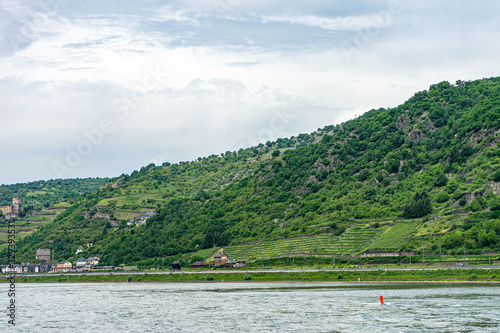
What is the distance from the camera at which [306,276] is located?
135 meters

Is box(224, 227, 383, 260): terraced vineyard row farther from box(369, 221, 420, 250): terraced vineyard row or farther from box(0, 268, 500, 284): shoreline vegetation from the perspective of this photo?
box(0, 268, 500, 284): shoreline vegetation

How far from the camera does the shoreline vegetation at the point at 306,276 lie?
110575 mm

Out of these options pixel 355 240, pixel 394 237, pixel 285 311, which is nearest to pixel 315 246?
pixel 355 240

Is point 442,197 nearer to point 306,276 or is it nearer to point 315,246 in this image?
point 315,246

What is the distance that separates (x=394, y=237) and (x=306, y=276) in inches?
1189

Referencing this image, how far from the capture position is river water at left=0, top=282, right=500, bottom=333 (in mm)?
63619

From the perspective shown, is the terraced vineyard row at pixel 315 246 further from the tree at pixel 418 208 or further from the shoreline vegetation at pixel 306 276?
the shoreline vegetation at pixel 306 276

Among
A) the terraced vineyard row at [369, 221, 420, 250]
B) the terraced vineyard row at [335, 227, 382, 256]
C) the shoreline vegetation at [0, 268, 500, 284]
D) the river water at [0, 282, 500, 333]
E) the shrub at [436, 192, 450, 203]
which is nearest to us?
the river water at [0, 282, 500, 333]

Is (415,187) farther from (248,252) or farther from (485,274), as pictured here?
(485,274)

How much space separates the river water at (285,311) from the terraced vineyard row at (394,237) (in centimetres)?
4003

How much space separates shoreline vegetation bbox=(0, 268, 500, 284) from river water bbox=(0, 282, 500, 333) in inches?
313

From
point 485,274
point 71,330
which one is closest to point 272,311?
point 71,330

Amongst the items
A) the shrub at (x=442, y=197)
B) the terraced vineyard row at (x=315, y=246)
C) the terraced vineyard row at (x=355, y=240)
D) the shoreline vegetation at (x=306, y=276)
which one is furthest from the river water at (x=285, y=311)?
the shrub at (x=442, y=197)

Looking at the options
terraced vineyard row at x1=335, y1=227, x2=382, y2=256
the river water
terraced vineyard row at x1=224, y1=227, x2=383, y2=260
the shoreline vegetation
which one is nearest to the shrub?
terraced vineyard row at x1=335, y1=227, x2=382, y2=256
